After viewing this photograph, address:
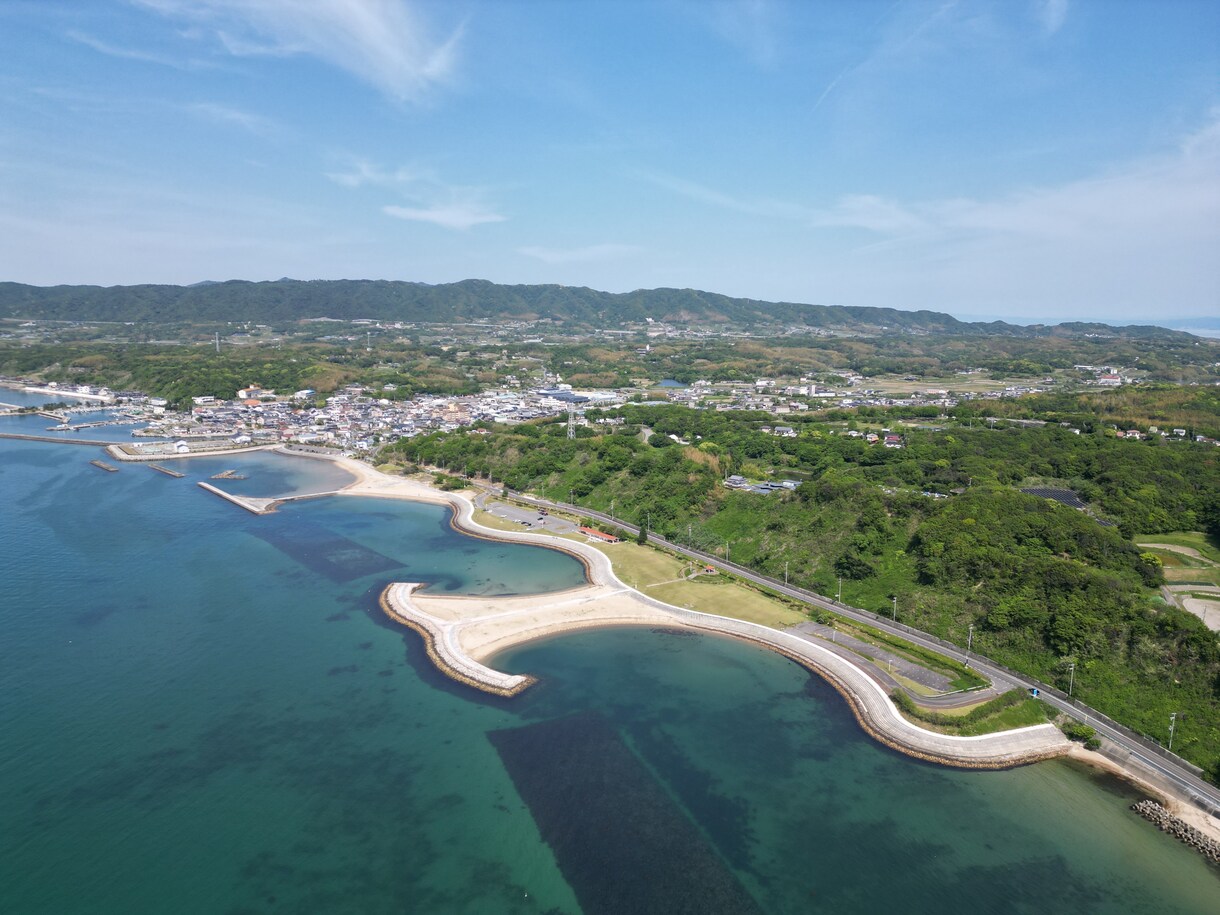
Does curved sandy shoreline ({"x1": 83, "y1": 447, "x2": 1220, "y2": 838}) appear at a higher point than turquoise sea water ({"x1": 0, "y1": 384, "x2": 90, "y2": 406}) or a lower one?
lower

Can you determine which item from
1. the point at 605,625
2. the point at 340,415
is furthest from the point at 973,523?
the point at 340,415

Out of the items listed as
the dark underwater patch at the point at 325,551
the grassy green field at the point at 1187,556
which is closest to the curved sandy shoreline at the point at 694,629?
the dark underwater patch at the point at 325,551

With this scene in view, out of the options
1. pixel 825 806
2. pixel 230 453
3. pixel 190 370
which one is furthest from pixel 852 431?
pixel 190 370

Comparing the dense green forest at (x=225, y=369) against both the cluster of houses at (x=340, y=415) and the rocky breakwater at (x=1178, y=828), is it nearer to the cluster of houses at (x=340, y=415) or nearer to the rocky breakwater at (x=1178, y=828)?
the cluster of houses at (x=340, y=415)

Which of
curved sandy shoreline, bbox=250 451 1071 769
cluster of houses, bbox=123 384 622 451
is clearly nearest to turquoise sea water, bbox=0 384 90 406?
cluster of houses, bbox=123 384 622 451

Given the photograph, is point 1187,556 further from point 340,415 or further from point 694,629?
point 340,415

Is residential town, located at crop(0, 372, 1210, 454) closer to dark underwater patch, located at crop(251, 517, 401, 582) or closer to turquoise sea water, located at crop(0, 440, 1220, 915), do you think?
dark underwater patch, located at crop(251, 517, 401, 582)
